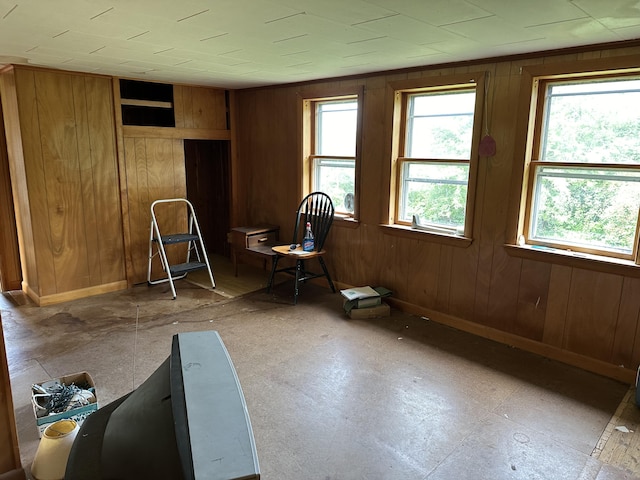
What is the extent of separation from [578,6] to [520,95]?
1150 millimetres

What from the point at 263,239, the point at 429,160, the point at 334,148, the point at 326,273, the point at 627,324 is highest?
the point at 334,148

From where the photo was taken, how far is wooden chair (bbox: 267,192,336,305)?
434cm

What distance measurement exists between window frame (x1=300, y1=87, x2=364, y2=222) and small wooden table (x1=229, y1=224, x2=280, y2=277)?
0.66 metres

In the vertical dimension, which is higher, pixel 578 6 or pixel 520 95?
pixel 578 6

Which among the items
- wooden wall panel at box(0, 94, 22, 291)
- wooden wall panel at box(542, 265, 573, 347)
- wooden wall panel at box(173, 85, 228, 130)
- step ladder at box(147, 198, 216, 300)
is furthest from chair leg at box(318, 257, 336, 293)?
wooden wall panel at box(0, 94, 22, 291)

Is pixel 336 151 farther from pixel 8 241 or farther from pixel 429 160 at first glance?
pixel 8 241

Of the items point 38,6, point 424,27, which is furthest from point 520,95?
point 38,6

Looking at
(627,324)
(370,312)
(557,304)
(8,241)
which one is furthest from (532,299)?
(8,241)

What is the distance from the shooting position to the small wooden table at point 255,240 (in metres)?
4.79

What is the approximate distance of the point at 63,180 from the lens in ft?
13.5

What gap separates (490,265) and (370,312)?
1090 millimetres

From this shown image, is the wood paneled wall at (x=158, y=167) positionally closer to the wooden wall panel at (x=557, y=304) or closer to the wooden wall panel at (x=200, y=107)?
the wooden wall panel at (x=200, y=107)

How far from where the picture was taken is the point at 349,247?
4484 millimetres

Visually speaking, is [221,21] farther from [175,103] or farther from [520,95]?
[175,103]
